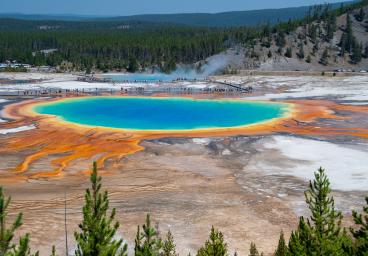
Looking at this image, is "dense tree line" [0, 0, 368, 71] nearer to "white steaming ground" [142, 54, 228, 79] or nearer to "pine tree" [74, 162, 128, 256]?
"white steaming ground" [142, 54, 228, 79]

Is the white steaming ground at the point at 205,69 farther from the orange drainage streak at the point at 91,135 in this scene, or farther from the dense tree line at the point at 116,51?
the orange drainage streak at the point at 91,135

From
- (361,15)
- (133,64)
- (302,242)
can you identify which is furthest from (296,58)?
(302,242)

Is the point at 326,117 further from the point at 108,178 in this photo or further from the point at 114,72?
the point at 114,72

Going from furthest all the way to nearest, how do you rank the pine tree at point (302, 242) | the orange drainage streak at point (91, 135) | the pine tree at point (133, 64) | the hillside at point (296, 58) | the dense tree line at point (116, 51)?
the dense tree line at point (116, 51) < the pine tree at point (133, 64) < the hillside at point (296, 58) < the orange drainage streak at point (91, 135) < the pine tree at point (302, 242)

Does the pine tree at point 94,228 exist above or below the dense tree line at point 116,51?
below

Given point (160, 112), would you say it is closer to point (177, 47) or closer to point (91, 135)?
point (91, 135)

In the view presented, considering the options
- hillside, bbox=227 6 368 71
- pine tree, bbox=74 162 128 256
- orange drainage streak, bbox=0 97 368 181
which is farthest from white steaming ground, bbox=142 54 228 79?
pine tree, bbox=74 162 128 256

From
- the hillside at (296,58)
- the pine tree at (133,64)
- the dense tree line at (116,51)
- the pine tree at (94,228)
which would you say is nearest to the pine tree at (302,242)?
the pine tree at (94,228)
